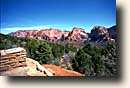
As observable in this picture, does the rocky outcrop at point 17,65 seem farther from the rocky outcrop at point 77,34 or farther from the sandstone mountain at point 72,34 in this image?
the rocky outcrop at point 77,34

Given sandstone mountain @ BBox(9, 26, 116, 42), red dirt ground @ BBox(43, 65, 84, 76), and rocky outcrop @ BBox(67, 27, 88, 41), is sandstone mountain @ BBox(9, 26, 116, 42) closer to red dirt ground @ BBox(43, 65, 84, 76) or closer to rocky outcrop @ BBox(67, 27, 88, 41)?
rocky outcrop @ BBox(67, 27, 88, 41)

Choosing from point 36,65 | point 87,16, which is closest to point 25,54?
point 36,65

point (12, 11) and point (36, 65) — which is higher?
point (12, 11)

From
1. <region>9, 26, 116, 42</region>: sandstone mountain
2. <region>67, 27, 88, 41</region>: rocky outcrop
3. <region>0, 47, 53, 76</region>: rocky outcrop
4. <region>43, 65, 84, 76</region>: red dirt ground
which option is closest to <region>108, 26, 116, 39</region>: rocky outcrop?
<region>9, 26, 116, 42</region>: sandstone mountain

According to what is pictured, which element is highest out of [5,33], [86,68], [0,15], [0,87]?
[0,15]

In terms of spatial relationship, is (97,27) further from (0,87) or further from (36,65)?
(0,87)

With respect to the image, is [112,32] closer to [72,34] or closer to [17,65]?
[72,34]

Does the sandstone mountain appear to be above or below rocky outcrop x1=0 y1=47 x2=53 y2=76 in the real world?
above

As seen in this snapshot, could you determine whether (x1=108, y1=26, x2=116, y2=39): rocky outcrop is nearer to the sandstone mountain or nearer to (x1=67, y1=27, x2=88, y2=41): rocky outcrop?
the sandstone mountain

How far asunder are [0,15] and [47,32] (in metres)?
0.48

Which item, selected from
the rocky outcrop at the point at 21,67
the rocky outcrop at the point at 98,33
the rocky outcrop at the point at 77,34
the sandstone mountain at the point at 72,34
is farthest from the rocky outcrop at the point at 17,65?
the rocky outcrop at the point at 98,33

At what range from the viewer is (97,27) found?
2777mm

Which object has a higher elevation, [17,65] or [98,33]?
[98,33]

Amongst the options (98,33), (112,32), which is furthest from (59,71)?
(112,32)
